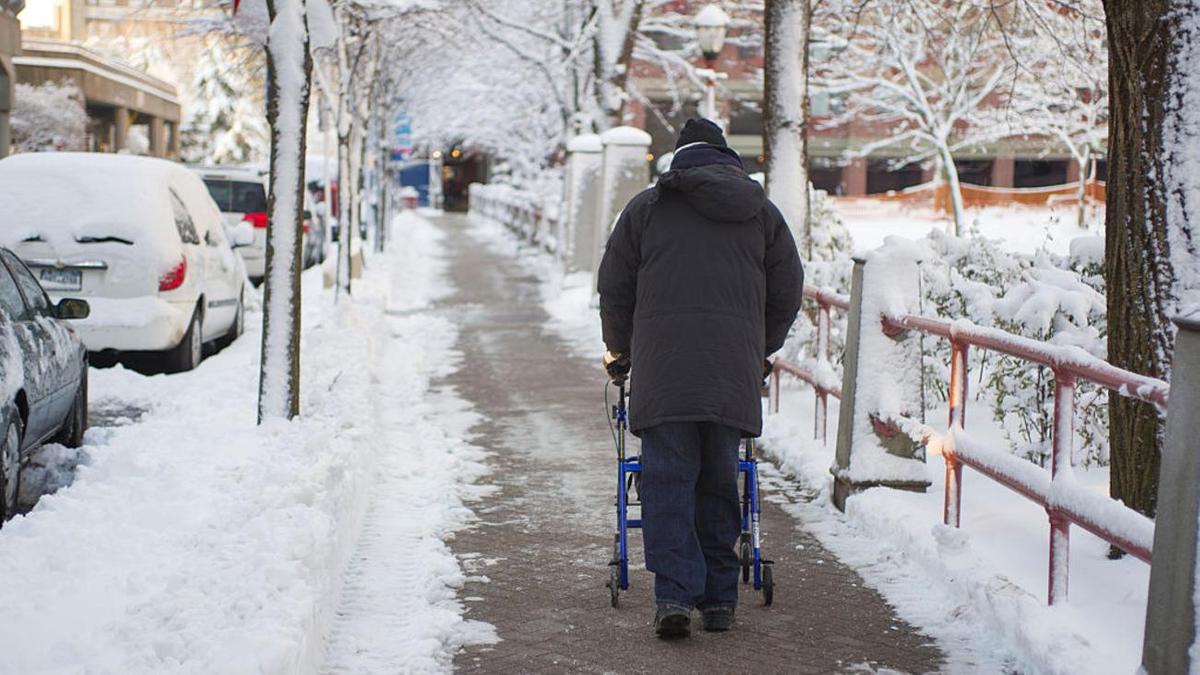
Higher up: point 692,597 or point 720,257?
point 720,257

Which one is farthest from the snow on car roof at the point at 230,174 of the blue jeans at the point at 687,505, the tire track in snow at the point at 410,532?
the blue jeans at the point at 687,505

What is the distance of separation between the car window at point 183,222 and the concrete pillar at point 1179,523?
9.77m

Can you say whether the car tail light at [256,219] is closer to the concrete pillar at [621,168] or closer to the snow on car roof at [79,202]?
the concrete pillar at [621,168]

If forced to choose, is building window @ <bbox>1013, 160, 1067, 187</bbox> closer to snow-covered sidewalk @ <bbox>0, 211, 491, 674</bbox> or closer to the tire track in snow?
the tire track in snow

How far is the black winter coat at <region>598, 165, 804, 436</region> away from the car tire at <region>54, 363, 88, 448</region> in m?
4.57

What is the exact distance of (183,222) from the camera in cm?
1314

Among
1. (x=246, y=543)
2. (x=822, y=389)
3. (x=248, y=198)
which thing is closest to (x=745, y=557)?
(x=246, y=543)

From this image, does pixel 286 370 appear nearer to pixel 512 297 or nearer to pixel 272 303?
pixel 272 303

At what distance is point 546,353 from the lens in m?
15.8

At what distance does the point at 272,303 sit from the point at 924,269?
13.2ft

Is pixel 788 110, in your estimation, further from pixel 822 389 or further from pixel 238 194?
pixel 238 194

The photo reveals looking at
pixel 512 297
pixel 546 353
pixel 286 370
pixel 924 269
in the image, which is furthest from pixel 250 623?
pixel 512 297

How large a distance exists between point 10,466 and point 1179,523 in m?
5.20

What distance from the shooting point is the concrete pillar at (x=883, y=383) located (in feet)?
25.4
